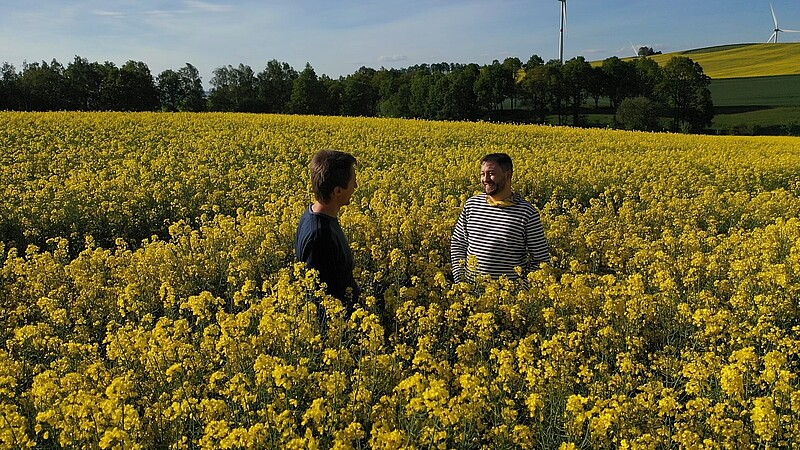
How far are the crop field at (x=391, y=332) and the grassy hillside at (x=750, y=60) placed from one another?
87.3m

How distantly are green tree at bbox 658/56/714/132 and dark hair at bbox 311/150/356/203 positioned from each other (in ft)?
189

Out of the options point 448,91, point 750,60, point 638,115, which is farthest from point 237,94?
point 750,60

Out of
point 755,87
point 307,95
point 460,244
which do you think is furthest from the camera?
point 755,87

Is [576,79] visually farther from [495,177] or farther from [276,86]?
[495,177]

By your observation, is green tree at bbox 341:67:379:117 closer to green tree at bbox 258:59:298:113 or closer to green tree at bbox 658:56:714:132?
green tree at bbox 258:59:298:113

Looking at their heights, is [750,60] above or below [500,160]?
above

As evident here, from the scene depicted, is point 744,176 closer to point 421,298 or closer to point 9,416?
point 421,298

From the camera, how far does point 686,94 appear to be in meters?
57.3

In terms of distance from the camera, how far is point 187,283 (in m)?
5.47

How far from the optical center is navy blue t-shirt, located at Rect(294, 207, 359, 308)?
410 centimetres

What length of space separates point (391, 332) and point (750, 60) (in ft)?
357

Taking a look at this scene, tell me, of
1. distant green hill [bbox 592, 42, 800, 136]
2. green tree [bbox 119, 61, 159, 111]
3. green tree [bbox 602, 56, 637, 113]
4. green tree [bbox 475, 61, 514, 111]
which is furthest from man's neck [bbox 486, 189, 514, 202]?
green tree [bbox 602, 56, 637, 113]

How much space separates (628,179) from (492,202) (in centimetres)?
669

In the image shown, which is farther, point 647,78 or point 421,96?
point 647,78
